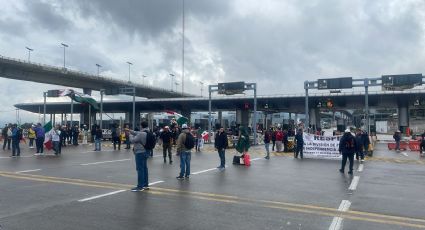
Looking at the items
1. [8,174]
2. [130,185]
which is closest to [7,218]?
[130,185]

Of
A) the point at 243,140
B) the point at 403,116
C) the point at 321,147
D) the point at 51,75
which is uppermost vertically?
the point at 51,75

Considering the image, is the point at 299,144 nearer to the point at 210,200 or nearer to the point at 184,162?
the point at 184,162

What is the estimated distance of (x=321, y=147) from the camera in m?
22.7

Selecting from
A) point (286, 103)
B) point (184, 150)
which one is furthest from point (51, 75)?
point (184, 150)

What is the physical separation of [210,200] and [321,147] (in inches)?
578

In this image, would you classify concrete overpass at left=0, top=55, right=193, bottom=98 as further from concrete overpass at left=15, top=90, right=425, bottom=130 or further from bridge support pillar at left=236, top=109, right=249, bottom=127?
bridge support pillar at left=236, top=109, right=249, bottom=127

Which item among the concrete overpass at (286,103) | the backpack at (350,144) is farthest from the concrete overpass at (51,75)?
the backpack at (350,144)

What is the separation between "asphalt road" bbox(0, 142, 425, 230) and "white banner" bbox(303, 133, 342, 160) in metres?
7.17

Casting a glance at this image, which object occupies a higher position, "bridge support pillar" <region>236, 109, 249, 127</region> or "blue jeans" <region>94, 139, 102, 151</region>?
"bridge support pillar" <region>236, 109, 249, 127</region>

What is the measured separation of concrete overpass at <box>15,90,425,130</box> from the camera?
61.7 m

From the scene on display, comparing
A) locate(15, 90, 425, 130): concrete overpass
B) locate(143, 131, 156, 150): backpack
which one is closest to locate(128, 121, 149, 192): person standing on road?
locate(143, 131, 156, 150): backpack

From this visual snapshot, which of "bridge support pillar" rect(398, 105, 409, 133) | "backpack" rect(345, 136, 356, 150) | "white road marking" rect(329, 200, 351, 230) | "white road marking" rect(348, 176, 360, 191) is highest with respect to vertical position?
"bridge support pillar" rect(398, 105, 409, 133)

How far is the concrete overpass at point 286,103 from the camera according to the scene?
6169 cm

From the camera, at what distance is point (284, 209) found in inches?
333
